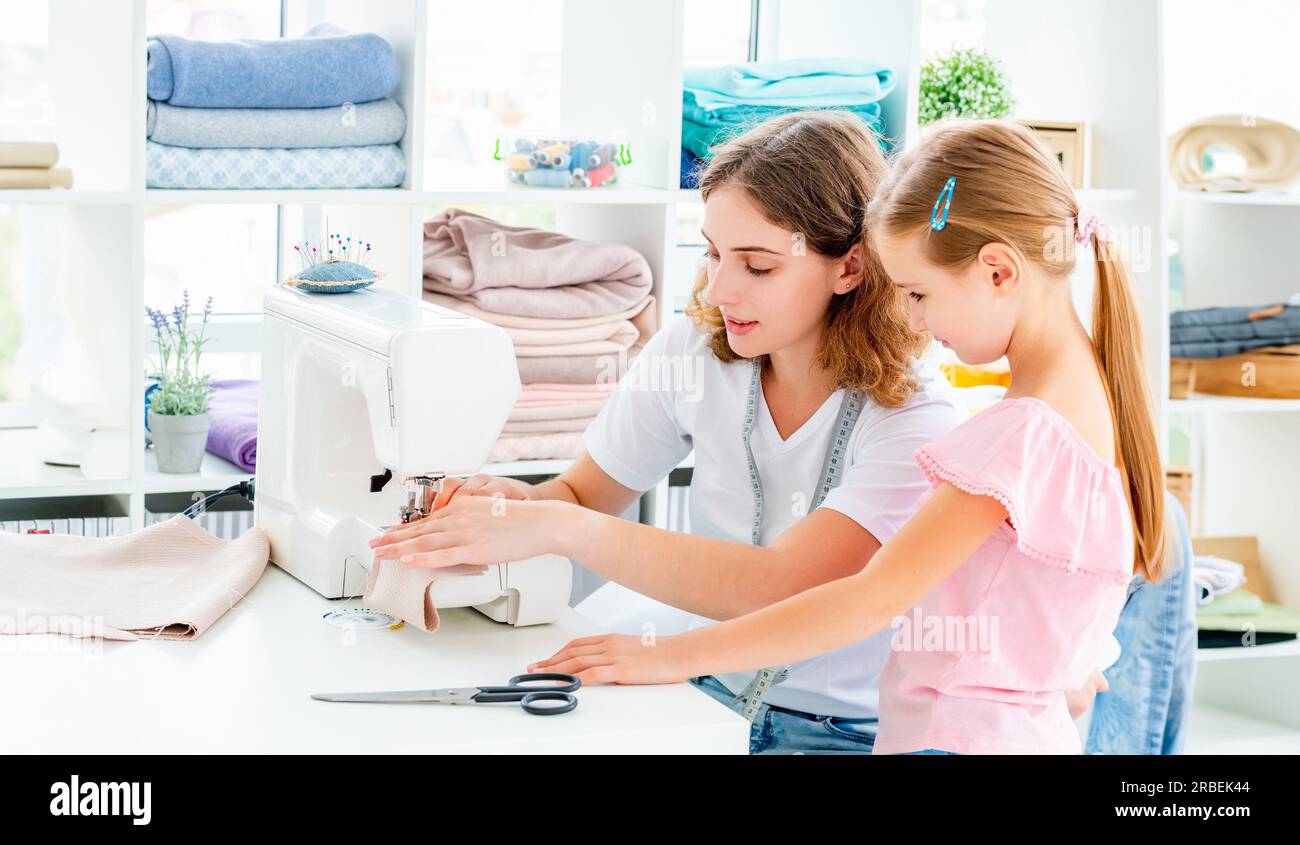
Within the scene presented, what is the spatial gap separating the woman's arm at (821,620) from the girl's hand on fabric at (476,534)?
129 millimetres

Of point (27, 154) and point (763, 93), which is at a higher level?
point (763, 93)

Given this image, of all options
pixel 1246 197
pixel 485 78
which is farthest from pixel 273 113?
pixel 1246 197

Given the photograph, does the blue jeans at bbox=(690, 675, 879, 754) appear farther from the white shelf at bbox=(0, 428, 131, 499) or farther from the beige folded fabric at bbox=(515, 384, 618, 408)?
the white shelf at bbox=(0, 428, 131, 499)

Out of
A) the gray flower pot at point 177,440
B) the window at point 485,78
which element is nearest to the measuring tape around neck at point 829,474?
the gray flower pot at point 177,440

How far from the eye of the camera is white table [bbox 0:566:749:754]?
1169 millimetres

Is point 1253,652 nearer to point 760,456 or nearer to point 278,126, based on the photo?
point 760,456

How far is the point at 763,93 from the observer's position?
94.4 inches

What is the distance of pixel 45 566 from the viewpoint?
1.54m

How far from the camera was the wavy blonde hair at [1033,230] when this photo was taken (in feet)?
4.63

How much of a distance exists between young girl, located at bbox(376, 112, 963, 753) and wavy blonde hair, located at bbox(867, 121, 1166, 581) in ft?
0.47

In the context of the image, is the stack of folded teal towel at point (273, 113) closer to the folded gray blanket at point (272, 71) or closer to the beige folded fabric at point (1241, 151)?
the folded gray blanket at point (272, 71)

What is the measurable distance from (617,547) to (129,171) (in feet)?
3.26

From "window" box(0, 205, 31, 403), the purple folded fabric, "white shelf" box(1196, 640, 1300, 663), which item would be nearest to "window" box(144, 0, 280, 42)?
"window" box(0, 205, 31, 403)

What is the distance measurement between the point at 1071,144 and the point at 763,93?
656 mm
